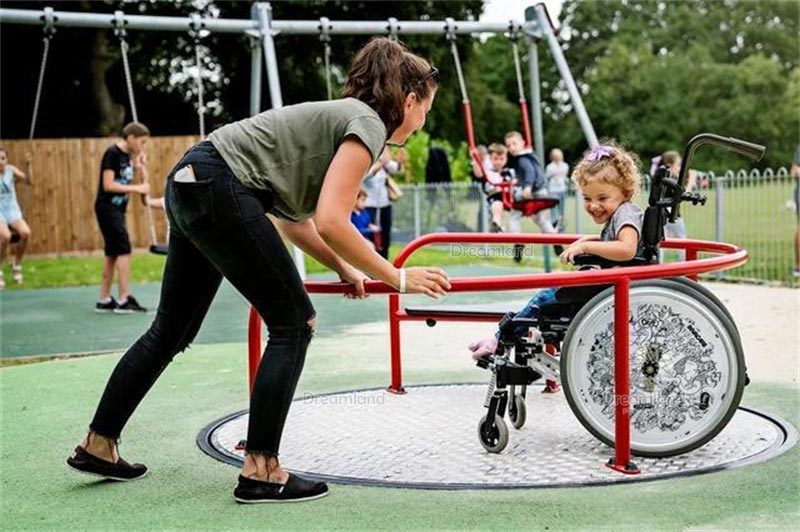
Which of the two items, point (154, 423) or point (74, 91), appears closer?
point (154, 423)

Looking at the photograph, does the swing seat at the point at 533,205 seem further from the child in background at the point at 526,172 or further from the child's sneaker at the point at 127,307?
the child's sneaker at the point at 127,307

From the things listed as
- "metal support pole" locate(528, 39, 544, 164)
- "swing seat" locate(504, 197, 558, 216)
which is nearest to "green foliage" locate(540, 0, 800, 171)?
"metal support pole" locate(528, 39, 544, 164)

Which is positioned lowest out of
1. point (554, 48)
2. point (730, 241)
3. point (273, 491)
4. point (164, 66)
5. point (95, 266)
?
point (95, 266)

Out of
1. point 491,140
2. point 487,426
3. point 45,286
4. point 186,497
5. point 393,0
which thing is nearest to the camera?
point 186,497

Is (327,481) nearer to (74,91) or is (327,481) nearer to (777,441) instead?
(777,441)

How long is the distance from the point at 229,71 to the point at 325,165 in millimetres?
21948

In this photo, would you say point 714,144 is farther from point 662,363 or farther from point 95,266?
point 95,266

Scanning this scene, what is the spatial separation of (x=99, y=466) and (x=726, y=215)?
36.2 feet

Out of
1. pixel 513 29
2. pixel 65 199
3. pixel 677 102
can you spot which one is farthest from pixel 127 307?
pixel 677 102

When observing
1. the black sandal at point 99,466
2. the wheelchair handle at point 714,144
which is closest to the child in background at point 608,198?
the wheelchair handle at point 714,144

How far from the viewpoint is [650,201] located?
425cm

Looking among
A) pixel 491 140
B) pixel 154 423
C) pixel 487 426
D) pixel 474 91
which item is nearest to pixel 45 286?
pixel 154 423

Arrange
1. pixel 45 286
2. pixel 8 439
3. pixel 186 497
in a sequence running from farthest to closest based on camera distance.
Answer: pixel 45 286
pixel 8 439
pixel 186 497

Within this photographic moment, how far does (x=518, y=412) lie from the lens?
4.57m
